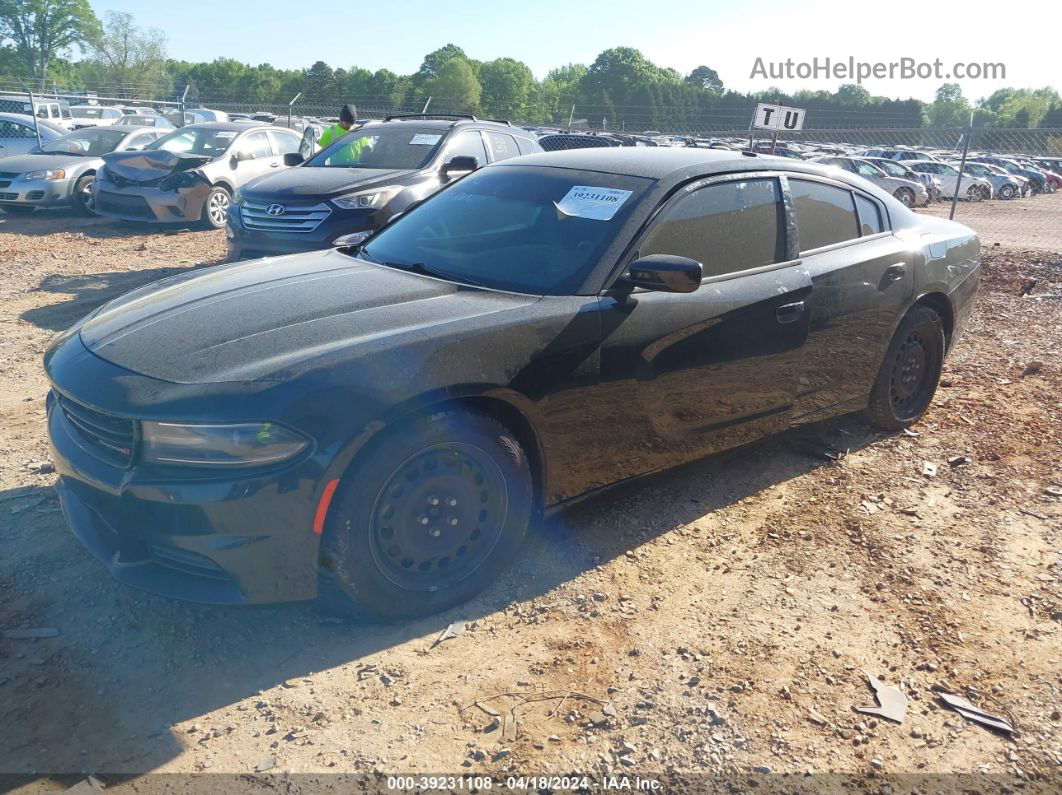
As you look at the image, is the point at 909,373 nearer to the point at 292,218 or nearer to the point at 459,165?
the point at 459,165

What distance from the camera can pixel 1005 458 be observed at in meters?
5.00

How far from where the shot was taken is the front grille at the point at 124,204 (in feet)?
37.1

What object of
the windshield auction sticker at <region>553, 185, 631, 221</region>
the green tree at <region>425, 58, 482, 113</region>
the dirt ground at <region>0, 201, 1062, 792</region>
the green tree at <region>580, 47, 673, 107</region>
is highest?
the green tree at <region>580, 47, 673, 107</region>

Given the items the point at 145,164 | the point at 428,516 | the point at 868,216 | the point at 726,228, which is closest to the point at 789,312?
the point at 726,228

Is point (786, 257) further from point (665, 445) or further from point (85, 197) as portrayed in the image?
point (85, 197)

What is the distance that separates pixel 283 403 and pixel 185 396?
0.31m

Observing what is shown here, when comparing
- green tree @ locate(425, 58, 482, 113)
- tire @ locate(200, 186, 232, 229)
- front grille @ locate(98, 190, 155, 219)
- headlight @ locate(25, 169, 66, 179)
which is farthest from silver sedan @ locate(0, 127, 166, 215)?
green tree @ locate(425, 58, 482, 113)

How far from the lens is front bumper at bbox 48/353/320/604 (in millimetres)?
2658

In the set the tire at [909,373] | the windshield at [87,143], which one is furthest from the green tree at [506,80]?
the tire at [909,373]

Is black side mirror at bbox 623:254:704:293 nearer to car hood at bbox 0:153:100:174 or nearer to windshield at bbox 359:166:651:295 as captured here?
windshield at bbox 359:166:651:295

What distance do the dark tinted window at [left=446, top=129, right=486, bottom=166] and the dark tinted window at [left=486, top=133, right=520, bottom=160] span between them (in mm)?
139

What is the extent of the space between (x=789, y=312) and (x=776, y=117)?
331 inches

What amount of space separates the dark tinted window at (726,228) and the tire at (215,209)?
31.2 ft

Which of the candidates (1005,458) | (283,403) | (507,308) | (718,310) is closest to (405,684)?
(283,403)
